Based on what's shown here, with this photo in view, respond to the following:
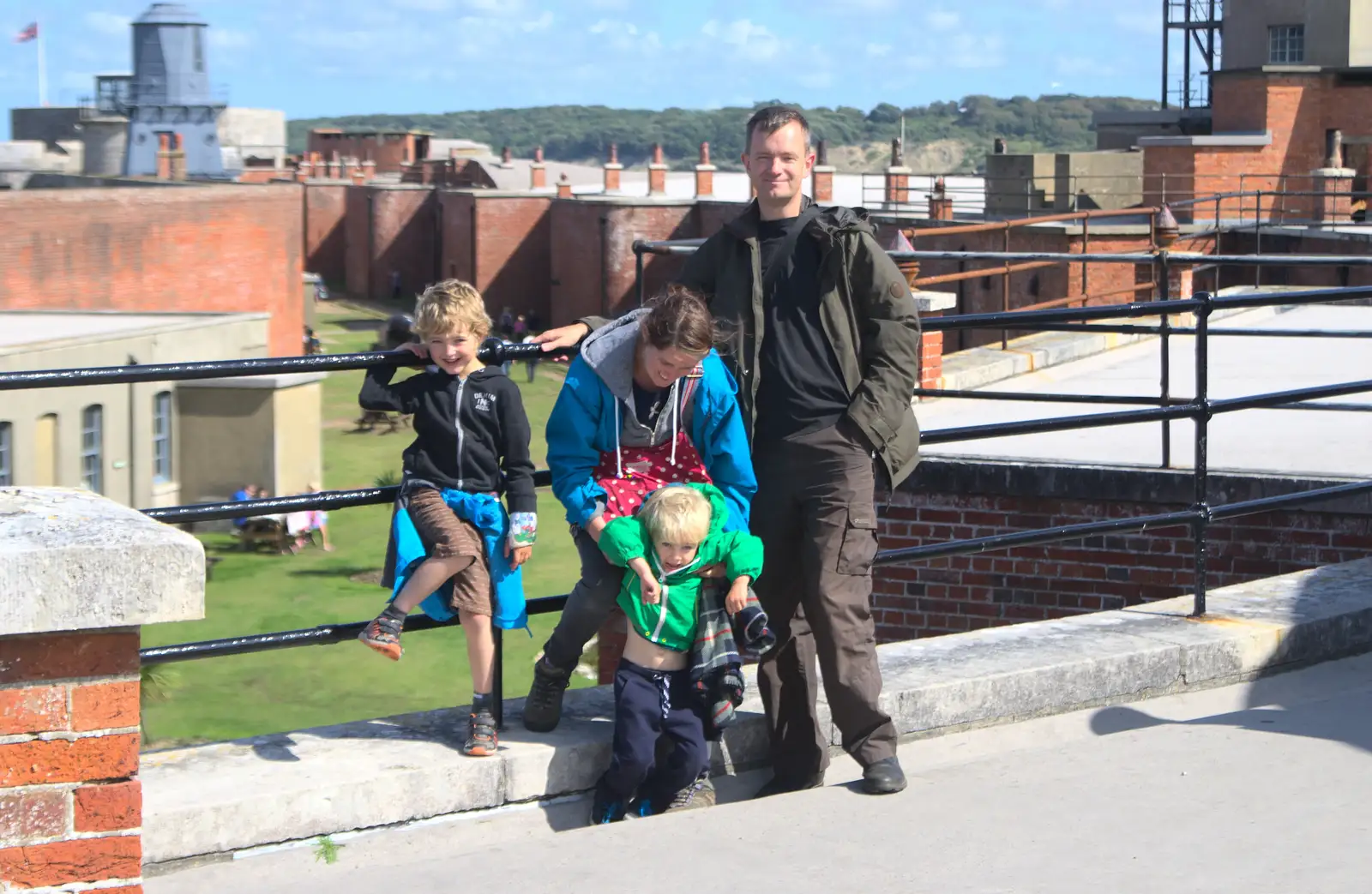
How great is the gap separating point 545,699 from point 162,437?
79.7ft

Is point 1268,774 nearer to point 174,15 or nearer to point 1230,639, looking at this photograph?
point 1230,639

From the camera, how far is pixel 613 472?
4.02 m

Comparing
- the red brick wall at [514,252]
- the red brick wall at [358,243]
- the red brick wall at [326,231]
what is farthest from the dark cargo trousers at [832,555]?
the red brick wall at [326,231]

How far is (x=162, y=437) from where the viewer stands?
26953 millimetres

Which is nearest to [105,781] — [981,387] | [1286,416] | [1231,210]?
[1286,416]

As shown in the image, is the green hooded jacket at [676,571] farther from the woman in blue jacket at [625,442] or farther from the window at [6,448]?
the window at [6,448]

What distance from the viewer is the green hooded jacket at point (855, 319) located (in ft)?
13.2

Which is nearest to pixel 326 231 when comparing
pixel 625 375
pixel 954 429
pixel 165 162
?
pixel 165 162

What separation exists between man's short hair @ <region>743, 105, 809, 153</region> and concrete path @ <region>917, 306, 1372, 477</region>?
4.73 metres

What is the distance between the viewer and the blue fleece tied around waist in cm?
398

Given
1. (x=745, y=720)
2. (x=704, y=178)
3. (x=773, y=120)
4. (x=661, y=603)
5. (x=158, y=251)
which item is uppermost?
(x=704, y=178)

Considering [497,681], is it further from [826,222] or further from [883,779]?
[826,222]

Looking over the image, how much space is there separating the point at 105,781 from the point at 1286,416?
914 centimetres

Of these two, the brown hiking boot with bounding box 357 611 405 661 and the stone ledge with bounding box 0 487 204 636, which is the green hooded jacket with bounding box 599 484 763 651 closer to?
the brown hiking boot with bounding box 357 611 405 661
